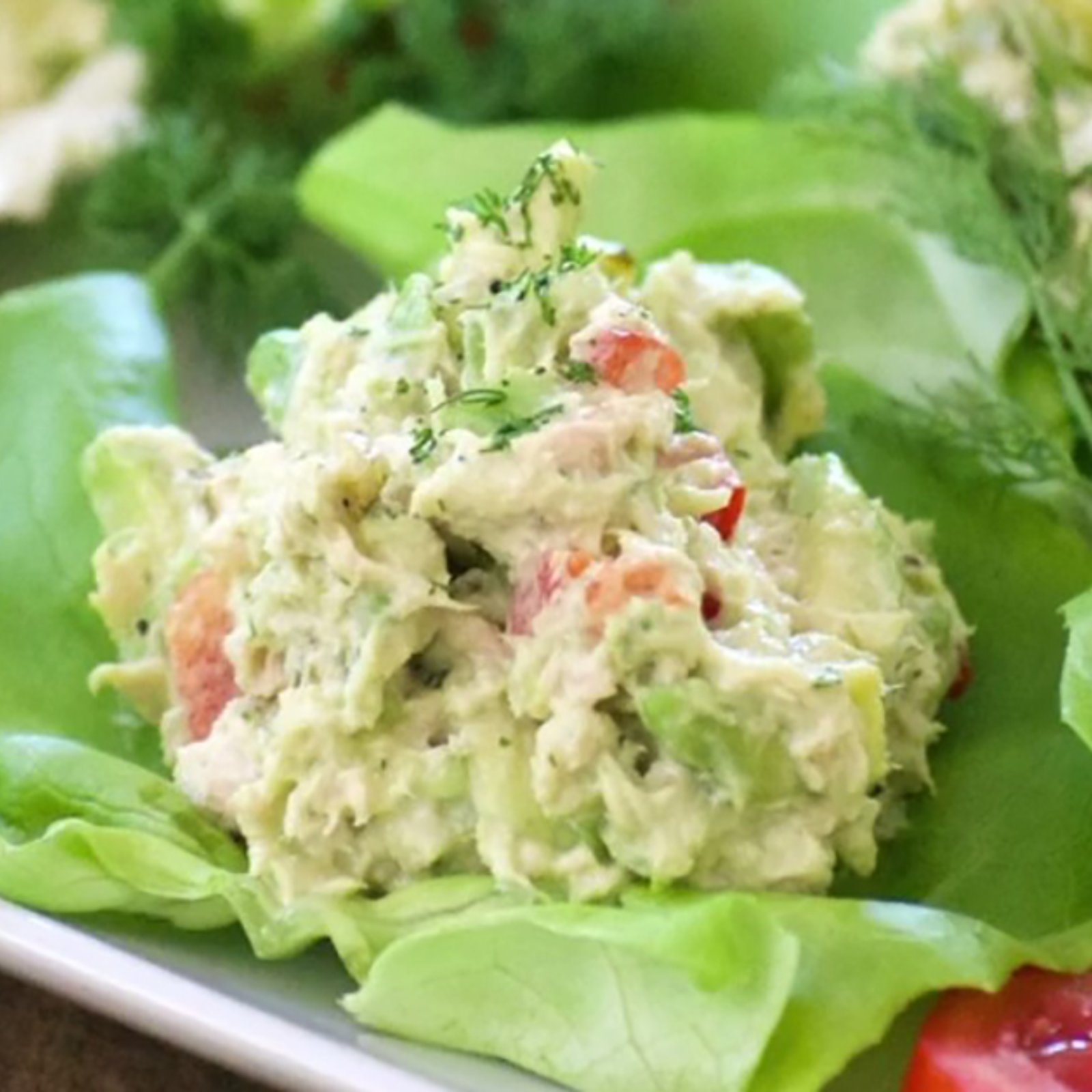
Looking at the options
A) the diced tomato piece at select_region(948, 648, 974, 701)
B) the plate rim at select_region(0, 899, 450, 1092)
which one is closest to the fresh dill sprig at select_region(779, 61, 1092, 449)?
the diced tomato piece at select_region(948, 648, 974, 701)

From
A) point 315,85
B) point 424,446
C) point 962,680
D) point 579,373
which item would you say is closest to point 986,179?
point 962,680

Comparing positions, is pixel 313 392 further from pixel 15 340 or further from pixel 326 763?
pixel 15 340

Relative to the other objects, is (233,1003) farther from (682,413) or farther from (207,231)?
(207,231)

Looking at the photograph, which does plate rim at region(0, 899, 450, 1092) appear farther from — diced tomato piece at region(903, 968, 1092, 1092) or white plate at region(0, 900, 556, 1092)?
diced tomato piece at region(903, 968, 1092, 1092)

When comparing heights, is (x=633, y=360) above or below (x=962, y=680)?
above

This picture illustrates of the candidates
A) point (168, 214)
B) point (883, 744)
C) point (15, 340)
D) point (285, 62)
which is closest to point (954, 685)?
point (883, 744)
